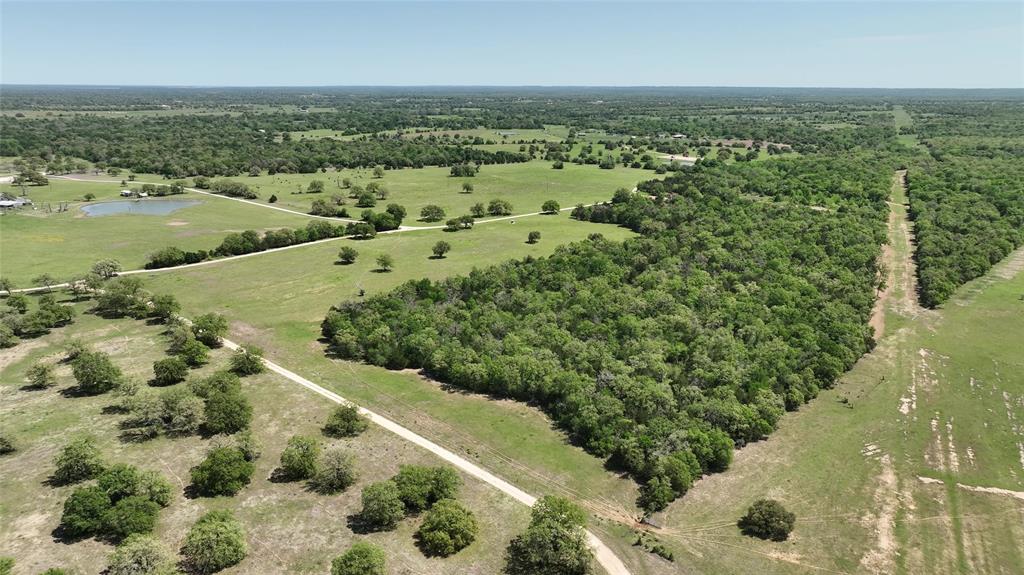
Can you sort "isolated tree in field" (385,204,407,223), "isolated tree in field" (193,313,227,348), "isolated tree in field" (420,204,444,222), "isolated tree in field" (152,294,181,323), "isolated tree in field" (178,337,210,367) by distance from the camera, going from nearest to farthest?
"isolated tree in field" (178,337,210,367)
"isolated tree in field" (193,313,227,348)
"isolated tree in field" (152,294,181,323)
"isolated tree in field" (385,204,407,223)
"isolated tree in field" (420,204,444,222)

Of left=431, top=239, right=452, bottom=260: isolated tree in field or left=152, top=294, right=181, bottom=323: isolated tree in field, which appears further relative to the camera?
left=431, top=239, right=452, bottom=260: isolated tree in field

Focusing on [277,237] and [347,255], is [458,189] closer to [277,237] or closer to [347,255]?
[277,237]

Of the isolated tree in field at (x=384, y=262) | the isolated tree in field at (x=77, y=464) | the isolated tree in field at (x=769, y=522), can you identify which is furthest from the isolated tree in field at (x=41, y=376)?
the isolated tree in field at (x=769, y=522)

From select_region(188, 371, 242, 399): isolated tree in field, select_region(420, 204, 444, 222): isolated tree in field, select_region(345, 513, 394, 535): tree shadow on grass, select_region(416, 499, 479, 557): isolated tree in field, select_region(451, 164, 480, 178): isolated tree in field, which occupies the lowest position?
select_region(345, 513, 394, 535): tree shadow on grass

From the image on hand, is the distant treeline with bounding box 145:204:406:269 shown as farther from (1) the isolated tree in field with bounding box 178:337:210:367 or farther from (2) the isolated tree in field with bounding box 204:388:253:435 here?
(2) the isolated tree in field with bounding box 204:388:253:435

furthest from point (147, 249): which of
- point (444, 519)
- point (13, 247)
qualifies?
point (444, 519)

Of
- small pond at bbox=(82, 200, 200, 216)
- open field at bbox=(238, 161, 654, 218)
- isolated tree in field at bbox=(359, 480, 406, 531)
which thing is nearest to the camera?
isolated tree in field at bbox=(359, 480, 406, 531)

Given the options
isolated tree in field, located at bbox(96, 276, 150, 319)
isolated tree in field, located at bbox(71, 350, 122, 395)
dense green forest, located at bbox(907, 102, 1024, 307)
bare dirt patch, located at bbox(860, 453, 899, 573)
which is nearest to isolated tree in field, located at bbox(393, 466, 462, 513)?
bare dirt patch, located at bbox(860, 453, 899, 573)
